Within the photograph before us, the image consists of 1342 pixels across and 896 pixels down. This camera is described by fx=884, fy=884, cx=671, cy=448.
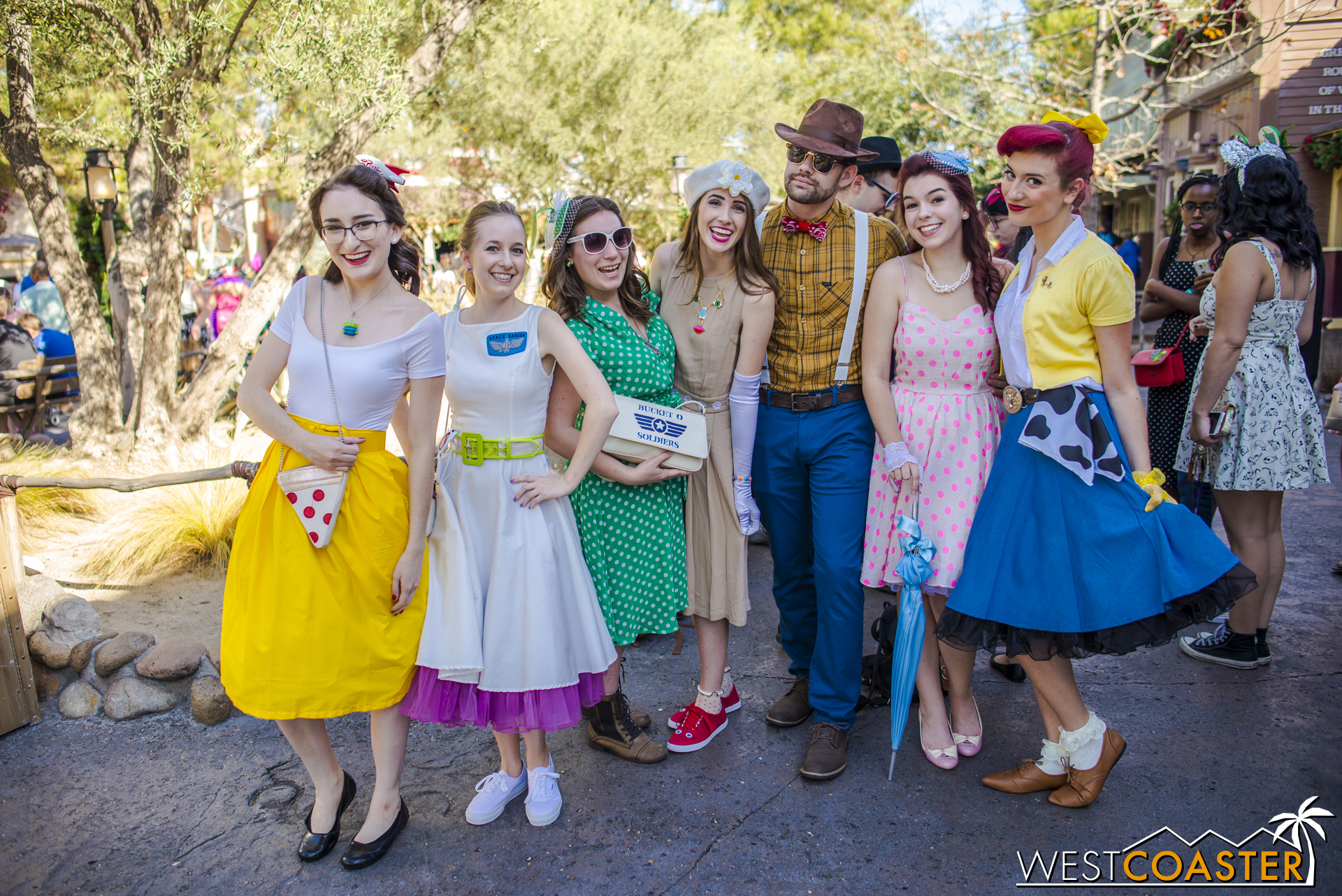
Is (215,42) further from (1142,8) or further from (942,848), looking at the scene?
(1142,8)

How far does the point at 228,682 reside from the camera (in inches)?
97.7

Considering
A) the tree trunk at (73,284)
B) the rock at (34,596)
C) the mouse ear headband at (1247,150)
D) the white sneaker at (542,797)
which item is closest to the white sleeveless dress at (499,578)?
the white sneaker at (542,797)

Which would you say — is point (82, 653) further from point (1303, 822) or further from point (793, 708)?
point (1303, 822)

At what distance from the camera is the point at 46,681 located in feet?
11.8

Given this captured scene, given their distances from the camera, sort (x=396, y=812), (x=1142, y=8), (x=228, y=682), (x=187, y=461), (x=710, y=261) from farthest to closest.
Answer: (x=1142, y=8) → (x=187, y=461) → (x=710, y=261) → (x=396, y=812) → (x=228, y=682)

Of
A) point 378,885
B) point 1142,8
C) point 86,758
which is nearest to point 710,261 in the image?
point 378,885

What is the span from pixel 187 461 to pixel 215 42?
319 cm

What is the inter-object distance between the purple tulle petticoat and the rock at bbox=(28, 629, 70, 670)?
1.95 meters

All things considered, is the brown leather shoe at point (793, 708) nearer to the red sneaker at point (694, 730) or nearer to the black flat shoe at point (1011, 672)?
the red sneaker at point (694, 730)

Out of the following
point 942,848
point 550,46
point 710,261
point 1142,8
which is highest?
point 550,46

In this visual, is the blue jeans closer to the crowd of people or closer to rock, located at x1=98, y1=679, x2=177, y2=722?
the crowd of people

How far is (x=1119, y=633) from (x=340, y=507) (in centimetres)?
227

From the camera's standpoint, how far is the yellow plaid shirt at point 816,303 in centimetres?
308

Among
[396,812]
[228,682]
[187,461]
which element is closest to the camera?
[228,682]
